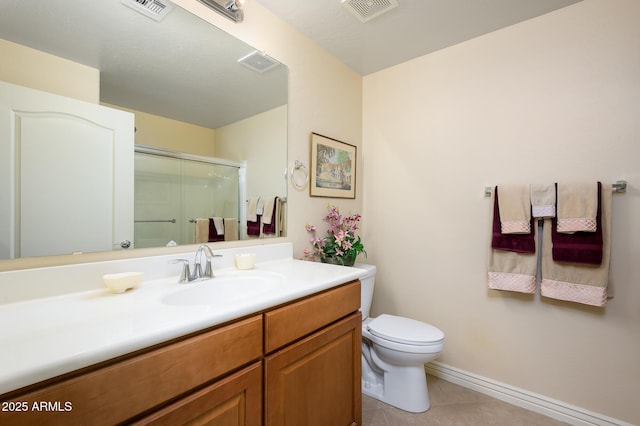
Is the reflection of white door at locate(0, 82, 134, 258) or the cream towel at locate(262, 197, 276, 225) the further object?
the cream towel at locate(262, 197, 276, 225)

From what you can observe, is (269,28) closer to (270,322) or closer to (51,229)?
(51,229)

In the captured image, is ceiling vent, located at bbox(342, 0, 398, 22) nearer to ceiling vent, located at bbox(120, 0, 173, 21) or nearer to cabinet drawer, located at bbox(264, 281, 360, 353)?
ceiling vent, located at bbox(120, 0, 173, 21)

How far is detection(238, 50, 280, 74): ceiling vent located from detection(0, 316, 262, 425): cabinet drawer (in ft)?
4.47

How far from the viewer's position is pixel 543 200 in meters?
1.55

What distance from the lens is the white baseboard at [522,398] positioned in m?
1.47

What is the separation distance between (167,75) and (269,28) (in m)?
0.69

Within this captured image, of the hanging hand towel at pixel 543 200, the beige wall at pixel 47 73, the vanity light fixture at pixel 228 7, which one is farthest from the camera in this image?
the hanging hand towel at pixel 543 200

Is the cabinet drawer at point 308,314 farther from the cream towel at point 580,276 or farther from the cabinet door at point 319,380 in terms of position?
the cream towel at point 580,276

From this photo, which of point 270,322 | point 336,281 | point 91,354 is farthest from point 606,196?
point 91,354

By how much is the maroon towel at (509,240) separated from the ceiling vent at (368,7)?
4.04ft

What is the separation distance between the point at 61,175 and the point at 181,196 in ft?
1.36

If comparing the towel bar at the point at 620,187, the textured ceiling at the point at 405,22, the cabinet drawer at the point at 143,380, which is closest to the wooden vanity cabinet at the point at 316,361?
the cabinet drawer at the point at 143,380

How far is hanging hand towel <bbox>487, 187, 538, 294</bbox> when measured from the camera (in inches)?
62.8

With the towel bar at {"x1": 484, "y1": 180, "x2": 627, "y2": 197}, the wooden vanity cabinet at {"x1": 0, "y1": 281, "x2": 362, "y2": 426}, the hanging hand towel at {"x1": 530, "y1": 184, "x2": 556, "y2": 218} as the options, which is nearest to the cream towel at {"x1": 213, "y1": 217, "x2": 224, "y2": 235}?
the wooden vanity cabinet at {"x1": 0, "y1": 281, "x2": 362, "y2": 426}
